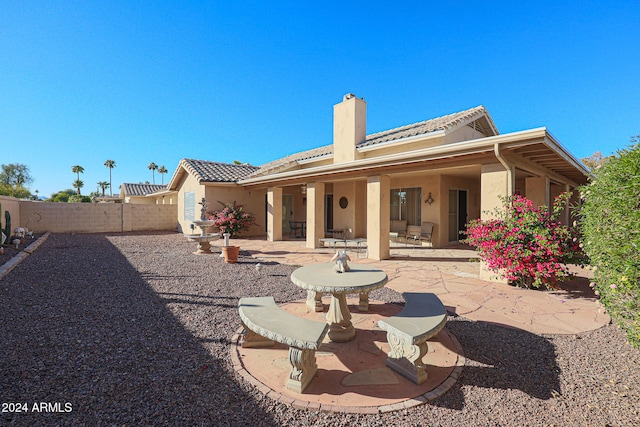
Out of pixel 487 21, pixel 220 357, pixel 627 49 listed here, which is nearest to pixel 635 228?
pixel 220 357

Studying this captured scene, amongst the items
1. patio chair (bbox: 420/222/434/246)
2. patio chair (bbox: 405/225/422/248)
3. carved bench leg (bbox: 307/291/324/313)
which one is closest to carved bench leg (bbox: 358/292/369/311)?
carved bench leg (bbox: 307/291/324/313)

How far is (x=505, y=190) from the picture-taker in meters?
6.08

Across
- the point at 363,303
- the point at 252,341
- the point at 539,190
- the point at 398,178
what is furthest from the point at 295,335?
the point at 398,178

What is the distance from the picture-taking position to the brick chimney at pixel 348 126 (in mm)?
13000

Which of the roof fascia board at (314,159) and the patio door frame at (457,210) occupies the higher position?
the roof fascia board at (314,159)

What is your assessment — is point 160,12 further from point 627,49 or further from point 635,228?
point 627,49

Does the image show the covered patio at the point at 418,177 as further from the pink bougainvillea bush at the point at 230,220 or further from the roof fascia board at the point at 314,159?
the pink bougainvillea bush at the point at 230,220

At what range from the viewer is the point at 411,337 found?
2.37 metres

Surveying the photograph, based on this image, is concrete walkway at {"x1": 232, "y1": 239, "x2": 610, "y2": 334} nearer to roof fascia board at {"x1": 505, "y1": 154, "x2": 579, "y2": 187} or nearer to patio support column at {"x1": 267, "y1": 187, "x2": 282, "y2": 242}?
roof fascia board at {"x1": 505, "y1": 154, "x2": 579, "y2": 187}

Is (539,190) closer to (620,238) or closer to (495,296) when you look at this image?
(495,296)

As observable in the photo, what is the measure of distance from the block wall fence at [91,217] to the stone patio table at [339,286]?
16927 millimetres

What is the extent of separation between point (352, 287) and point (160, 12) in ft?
35.3

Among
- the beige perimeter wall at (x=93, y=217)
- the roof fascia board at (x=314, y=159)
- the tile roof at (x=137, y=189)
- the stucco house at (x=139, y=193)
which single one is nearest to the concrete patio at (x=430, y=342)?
the roof fascia board at (x=314, y=159)

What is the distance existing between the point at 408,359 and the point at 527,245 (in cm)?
432
